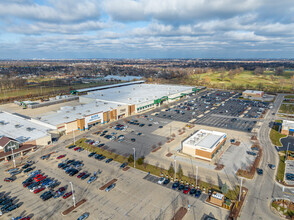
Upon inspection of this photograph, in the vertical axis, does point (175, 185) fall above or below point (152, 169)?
above

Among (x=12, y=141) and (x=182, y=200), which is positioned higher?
(x=12, y=141)

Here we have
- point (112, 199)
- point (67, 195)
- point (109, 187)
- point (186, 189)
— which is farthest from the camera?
point (109, 187)

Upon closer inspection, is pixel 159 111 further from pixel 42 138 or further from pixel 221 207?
pixel 221 207

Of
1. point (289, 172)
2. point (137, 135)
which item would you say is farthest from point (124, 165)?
point (289, 172)

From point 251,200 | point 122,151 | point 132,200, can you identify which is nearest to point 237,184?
point 251,200

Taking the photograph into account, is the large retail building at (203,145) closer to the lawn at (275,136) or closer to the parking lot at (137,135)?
the parking lot at (137,135)

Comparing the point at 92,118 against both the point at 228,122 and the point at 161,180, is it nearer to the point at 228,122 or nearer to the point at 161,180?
the point at 161,180
